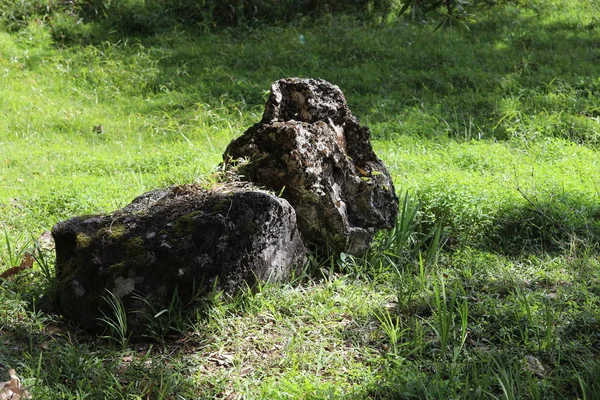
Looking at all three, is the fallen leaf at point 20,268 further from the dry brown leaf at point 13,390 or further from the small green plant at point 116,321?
the dry brown leaf at point 13,390

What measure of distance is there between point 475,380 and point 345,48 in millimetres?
7241

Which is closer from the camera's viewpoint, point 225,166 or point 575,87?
point 225,166

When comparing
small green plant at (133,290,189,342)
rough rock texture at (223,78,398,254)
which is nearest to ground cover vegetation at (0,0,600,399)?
small green plant at (133,290,189,342)

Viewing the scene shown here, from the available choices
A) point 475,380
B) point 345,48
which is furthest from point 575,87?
point 475,380

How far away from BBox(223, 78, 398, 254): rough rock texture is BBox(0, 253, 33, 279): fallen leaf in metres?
1.32

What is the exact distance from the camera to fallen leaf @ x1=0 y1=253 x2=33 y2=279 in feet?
13.3

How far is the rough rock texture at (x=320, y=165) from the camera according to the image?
4.16 meters

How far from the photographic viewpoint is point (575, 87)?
330 inches

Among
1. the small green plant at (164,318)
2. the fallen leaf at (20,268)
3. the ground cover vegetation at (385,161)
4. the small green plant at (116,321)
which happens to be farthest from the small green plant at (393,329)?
the fallen leaf at (20,268)

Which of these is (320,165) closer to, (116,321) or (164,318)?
(164,318)

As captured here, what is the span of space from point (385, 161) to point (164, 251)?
3.18m

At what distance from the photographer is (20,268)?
13.5 ft

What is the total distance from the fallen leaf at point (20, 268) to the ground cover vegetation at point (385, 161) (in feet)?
0.10

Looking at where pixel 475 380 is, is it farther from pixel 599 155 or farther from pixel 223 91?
pixel 223 91
